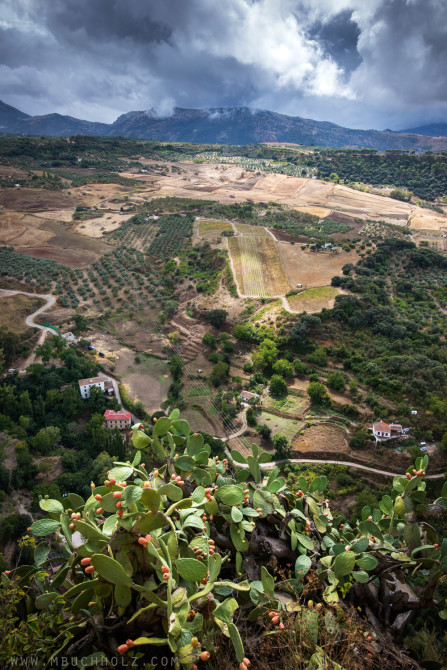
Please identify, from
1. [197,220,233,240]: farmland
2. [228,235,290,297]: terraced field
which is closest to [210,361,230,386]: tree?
[228,235,290,297]: terraced field

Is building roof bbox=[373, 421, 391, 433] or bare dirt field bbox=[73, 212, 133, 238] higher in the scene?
bare dirt field bbox=[73, 212, 133, 238]

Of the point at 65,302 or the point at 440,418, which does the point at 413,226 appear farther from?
the point at 65,302

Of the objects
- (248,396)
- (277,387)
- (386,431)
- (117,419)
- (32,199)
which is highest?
(32,199)

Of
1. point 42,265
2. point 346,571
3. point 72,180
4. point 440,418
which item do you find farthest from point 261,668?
point 72,180

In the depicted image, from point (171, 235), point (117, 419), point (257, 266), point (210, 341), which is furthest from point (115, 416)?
point (171, 235)

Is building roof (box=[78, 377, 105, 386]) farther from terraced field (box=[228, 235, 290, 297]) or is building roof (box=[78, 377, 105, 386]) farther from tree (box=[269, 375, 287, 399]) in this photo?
terraced field (box=[228, 235, 290, 297])

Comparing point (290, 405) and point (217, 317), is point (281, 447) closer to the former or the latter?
point (290, 405)
